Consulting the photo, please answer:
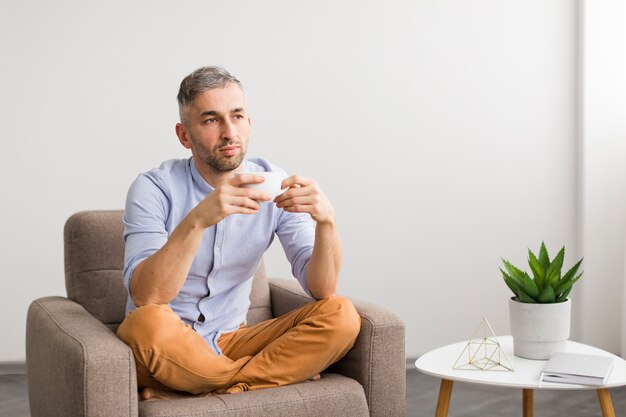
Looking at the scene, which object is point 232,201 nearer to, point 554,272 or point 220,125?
Answer: point 220,125

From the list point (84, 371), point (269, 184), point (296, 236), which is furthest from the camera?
point (296, 236)

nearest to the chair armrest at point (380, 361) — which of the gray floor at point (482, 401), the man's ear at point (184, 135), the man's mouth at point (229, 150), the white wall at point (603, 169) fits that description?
the man's mouth at point (229, 150)

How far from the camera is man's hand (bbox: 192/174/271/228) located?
2.13 metres

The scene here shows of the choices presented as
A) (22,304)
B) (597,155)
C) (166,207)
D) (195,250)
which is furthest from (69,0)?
(597,155)

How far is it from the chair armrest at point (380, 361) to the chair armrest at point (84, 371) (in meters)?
0.59

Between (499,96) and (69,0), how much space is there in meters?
1.84

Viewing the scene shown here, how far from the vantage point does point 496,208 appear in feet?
13.1

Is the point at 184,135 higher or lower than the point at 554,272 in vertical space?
higher

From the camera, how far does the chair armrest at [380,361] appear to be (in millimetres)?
2314

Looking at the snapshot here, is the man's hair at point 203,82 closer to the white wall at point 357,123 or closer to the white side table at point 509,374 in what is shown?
the white side table at point 509,374

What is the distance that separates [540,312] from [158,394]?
974mm

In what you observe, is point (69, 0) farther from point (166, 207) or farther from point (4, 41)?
point (166, 207)

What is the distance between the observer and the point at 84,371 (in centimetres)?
199

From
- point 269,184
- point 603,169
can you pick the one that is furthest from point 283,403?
point 603,169
